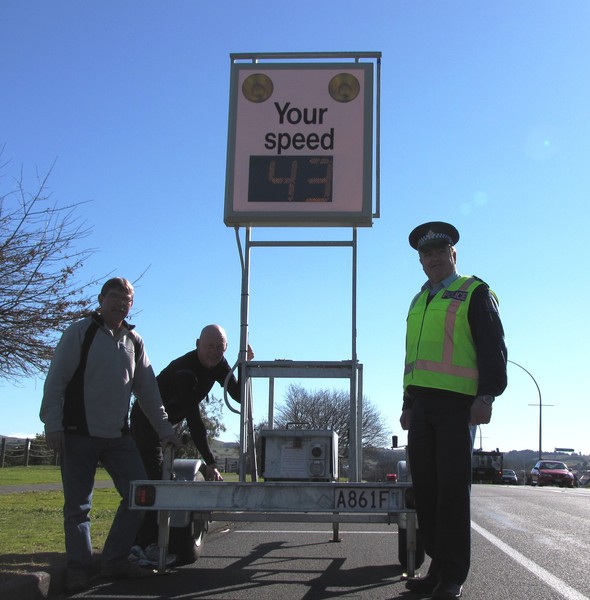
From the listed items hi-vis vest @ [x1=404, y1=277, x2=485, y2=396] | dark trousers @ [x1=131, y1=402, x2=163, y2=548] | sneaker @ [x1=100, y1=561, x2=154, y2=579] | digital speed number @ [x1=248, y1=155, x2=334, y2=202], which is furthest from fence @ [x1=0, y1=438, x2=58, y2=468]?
hi-vis vest @ [x1=404, y1=277, x2=485, y2=396]

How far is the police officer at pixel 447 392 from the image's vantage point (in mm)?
4516

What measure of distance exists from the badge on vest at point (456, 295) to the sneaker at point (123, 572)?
2732 mm

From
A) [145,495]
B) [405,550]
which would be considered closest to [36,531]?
[145,495]

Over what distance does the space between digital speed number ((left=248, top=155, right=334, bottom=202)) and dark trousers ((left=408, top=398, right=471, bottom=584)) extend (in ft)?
9.66

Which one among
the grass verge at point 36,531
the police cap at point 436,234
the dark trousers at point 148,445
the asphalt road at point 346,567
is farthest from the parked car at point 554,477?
the police cap at point 436,234

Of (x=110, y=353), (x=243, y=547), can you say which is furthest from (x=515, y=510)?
(x=110, y=353)

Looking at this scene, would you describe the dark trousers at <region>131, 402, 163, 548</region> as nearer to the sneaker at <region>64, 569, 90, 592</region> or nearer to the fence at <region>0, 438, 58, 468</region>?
the sneaker at <region>64, 569, 90, 592</region>

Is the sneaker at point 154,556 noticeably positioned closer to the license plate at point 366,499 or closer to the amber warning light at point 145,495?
the amber warning light at point 145,495

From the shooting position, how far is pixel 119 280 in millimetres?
5480

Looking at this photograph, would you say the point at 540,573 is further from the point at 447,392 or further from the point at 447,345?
the point at 447,345

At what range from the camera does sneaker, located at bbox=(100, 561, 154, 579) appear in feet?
17.4

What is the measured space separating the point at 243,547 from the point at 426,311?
377cm

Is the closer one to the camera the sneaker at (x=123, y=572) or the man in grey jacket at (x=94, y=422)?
the man in grey jacket at (x=94, y=422)

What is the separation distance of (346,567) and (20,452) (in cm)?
3026
